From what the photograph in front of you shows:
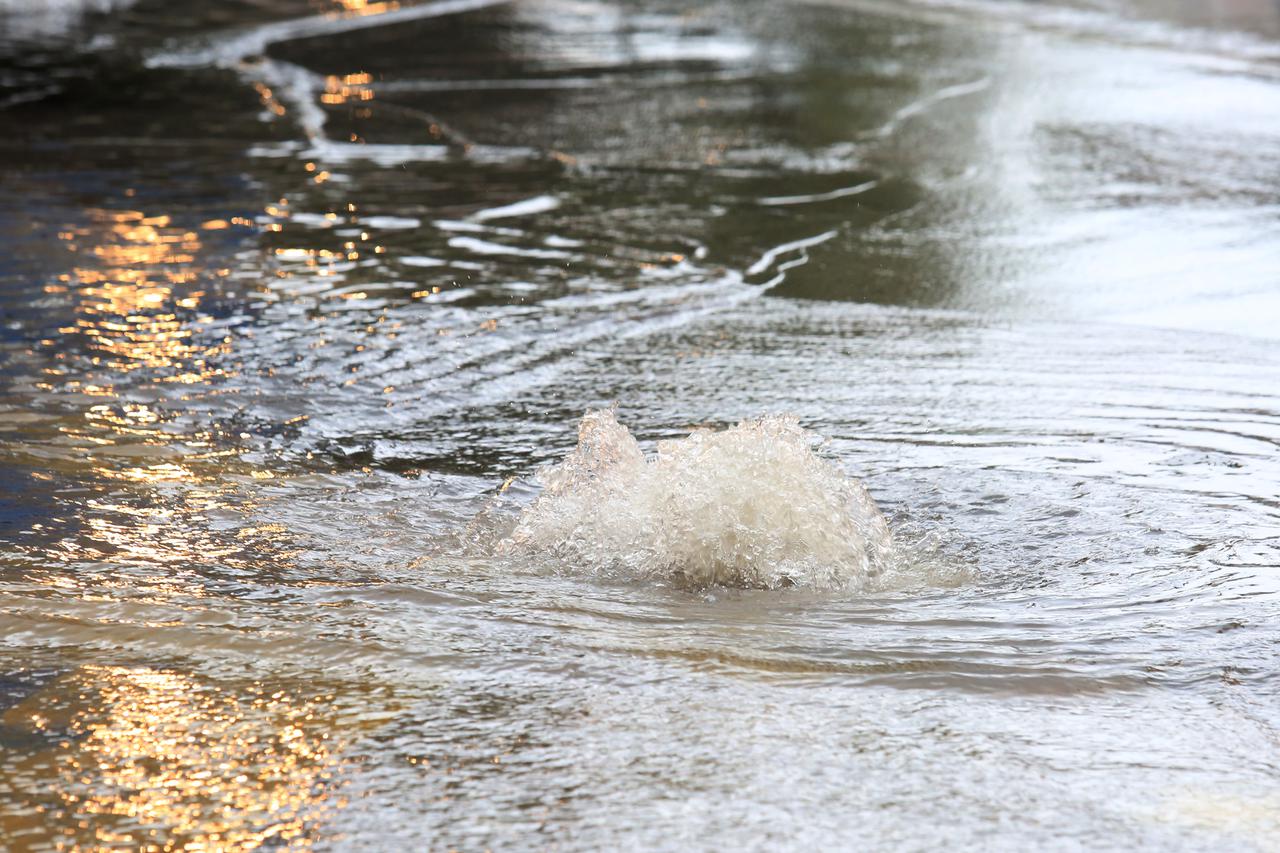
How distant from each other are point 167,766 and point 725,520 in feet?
4.33

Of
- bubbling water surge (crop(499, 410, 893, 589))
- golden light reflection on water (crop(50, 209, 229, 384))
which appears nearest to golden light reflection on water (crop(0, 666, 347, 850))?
bubbling water surge (crop(499, 410, 893, 589))

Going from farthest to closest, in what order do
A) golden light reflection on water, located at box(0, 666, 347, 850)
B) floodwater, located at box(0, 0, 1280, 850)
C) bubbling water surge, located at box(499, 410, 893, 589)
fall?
bubbling water surge, located at box(499, 410, 893, 589), floodwater, located at box(0, 0, 1280, 850), golden light reflection on water, located at box(0, 666, 347, 850)

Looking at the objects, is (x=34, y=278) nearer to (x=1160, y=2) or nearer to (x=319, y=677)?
(x=319, y=677)

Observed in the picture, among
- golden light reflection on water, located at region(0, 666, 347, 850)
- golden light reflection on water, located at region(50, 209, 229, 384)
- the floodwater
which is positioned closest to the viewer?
golden light reflection on water, located at region(0, 666, 347, 850)

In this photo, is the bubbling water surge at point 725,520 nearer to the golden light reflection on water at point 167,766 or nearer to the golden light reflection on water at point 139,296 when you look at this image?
the golden light reflection on water at point 167,766

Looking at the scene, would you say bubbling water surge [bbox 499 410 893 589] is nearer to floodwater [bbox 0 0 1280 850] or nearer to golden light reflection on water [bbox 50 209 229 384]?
floodwater [bbox 0 0 1280 850]

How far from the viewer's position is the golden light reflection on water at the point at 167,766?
2.21 m

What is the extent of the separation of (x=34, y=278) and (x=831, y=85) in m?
5.88

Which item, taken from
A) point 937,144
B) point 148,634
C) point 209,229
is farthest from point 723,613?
point 937,144

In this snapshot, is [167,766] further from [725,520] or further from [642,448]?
[642,448]

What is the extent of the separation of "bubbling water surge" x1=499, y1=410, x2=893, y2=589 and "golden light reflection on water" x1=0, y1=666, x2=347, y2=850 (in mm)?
884

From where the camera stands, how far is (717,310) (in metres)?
5.47

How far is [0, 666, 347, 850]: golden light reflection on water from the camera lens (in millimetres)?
2207

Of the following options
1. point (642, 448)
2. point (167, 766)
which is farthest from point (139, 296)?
point (167, 766)
